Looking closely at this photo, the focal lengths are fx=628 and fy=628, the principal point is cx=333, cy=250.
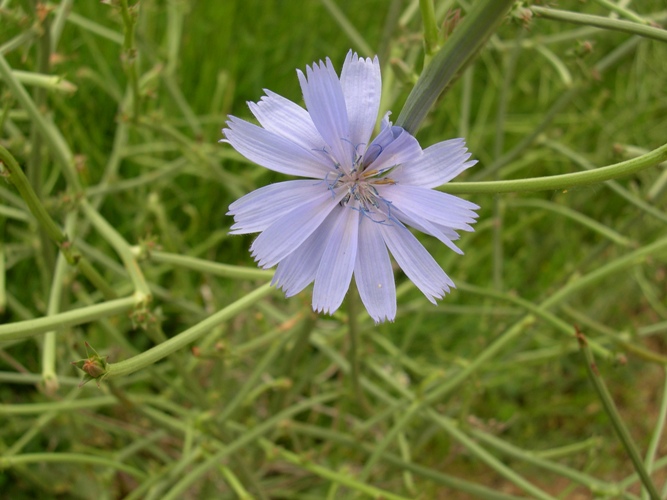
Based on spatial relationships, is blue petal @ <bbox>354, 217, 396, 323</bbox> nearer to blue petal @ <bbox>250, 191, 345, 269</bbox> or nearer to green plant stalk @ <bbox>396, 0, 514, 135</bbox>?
blue petal @ <bbox>250, 191, 345, 269</bbox>

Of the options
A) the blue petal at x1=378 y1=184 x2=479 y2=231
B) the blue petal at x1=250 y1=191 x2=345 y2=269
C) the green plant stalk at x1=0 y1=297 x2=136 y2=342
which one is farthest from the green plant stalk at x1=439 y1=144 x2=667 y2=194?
the green plant stalk at x1=0 y1=297 x2=136 y2=342

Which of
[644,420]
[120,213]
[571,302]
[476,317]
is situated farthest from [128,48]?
[644,420]

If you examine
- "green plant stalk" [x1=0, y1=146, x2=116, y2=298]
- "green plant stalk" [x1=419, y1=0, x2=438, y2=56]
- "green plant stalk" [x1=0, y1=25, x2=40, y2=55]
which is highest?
"green plant stalk" [x1=0, y1=25, x2=40, y2=55]

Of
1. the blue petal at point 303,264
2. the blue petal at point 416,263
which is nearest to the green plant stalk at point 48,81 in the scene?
the blue petal at point 303,264

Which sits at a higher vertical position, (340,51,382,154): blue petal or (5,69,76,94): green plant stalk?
(5,69,76,94): green plant stalk

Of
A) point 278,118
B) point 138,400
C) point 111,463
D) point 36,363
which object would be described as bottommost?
point 111,463

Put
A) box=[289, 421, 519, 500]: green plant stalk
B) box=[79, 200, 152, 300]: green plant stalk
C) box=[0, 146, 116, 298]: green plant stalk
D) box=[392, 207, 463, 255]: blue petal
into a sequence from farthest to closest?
1. box=[289, 421, 519, 500]: green plant stalk
2. box=[79, 200, 152, 300]: green plant stalk
3. box=[0, 146, 116, 298]: green plant stalk
4. box=[392, 207, 463, 255]: blue petal

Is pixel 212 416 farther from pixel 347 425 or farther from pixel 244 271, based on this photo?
pixel 347 425
